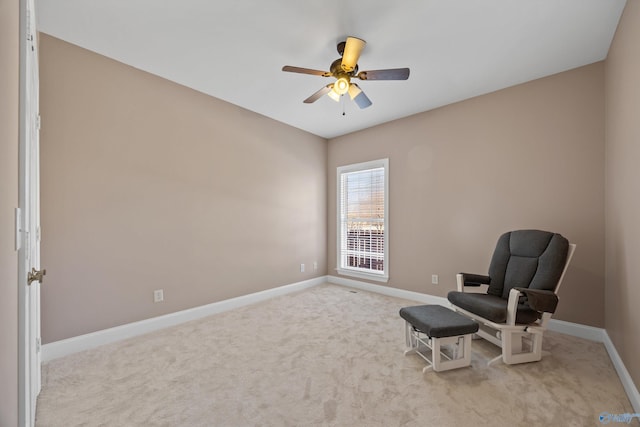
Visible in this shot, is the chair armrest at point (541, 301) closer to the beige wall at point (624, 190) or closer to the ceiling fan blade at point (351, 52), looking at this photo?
the beige wall at point (624, 190)

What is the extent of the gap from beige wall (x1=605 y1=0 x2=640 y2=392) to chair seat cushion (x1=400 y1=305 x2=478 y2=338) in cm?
98

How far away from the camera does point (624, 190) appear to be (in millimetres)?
2109

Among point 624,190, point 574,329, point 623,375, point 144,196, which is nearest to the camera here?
point 623,375

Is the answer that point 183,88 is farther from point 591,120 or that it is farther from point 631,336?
point 631,336

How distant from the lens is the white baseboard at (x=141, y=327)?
7.87 feet

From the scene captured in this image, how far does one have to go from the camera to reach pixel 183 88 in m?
3.25

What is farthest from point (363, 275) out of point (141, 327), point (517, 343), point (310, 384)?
point (141, 327)

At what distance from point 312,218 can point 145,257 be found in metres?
2.66

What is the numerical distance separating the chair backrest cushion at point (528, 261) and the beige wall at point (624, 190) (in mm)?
390

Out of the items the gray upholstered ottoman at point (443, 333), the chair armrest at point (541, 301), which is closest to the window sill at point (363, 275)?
the gray upholstered ottoman at point (443, 333)
